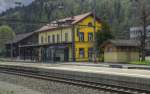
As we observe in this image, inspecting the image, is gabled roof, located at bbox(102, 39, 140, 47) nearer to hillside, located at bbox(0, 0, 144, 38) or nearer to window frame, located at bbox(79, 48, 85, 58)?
window frame, located at bbox(79, 48, 85, 58)

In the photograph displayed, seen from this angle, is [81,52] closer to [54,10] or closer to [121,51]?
[121,51]

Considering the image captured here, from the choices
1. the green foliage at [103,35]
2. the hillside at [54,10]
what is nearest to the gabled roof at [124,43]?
the green foliage at [103,35]

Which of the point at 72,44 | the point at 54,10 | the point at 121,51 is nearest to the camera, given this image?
the point at 121,51

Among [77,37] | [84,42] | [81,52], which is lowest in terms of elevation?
[81,52]

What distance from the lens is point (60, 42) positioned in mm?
61531

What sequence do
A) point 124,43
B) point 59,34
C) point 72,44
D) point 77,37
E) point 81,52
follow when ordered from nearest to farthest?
point 124,43 → point 72,44 → point 81,52 → point 77,37 → point 59,34

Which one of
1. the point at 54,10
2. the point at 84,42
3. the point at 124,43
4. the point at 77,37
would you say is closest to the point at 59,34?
the point at 77,37

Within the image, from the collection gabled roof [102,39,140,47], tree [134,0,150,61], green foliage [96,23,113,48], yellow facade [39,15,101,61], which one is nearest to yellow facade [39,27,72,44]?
yellow facade [39,15,101,61]

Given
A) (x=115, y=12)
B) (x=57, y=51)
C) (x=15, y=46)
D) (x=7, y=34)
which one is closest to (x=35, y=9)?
(x=115, y=12)

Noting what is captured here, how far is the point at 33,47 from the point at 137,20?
2759cm

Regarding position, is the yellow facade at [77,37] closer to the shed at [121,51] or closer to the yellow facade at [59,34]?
the yellow facade at [59,34]

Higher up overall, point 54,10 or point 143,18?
point 54,10

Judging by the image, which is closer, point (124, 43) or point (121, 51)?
point (124, 43)

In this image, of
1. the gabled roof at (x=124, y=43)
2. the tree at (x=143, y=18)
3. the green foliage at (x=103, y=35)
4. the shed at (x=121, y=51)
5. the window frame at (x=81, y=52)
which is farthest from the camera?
the window frame at (x=81, y=52)
